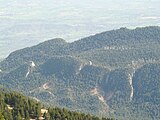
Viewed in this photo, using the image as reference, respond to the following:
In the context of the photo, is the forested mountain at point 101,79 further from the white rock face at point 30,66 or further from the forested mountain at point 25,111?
the forested mountain at point 25,111

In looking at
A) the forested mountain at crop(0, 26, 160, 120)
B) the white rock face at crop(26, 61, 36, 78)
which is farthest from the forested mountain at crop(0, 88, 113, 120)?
the white rock face at crop(26, 61, 36, 78)

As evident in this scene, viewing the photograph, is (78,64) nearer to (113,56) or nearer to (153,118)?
(113,56)

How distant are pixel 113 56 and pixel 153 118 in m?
38.9

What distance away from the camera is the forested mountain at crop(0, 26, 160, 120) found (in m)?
155

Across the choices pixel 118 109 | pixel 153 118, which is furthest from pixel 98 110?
pixel 153 118

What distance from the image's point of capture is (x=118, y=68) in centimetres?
16912

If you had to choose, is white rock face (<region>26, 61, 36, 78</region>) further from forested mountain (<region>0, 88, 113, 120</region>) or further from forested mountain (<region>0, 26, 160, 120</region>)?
forested mountain (<region>0, 88, 113, 120</region>)

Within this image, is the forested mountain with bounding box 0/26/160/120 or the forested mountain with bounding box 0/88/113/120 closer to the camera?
the forested mountain with bounding box 0/88/113/120

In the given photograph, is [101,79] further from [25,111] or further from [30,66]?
[25,111]

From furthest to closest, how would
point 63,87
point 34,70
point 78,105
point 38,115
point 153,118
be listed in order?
1. point 34,70
2. point 63,87
3. point 78,105
4. point 153,118
5. point 38,115

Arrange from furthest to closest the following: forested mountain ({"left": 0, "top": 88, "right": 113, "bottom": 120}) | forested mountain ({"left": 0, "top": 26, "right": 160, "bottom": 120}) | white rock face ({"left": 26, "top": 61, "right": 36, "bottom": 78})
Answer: white rock face ({"left": 26, "top": 61, "right": 36, "bottom": 78})
forested mountain ({"left": 0, "top": 26, "right": 160, "bottom": 120})
forested mountain ({"left": 0, "top": 88, "right": 113, "bottom": 120})

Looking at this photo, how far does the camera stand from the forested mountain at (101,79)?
155 meters

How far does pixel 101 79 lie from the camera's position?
6678 inches

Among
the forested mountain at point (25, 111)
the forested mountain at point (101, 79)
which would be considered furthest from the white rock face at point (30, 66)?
the forested mountain at point (25, 111)
